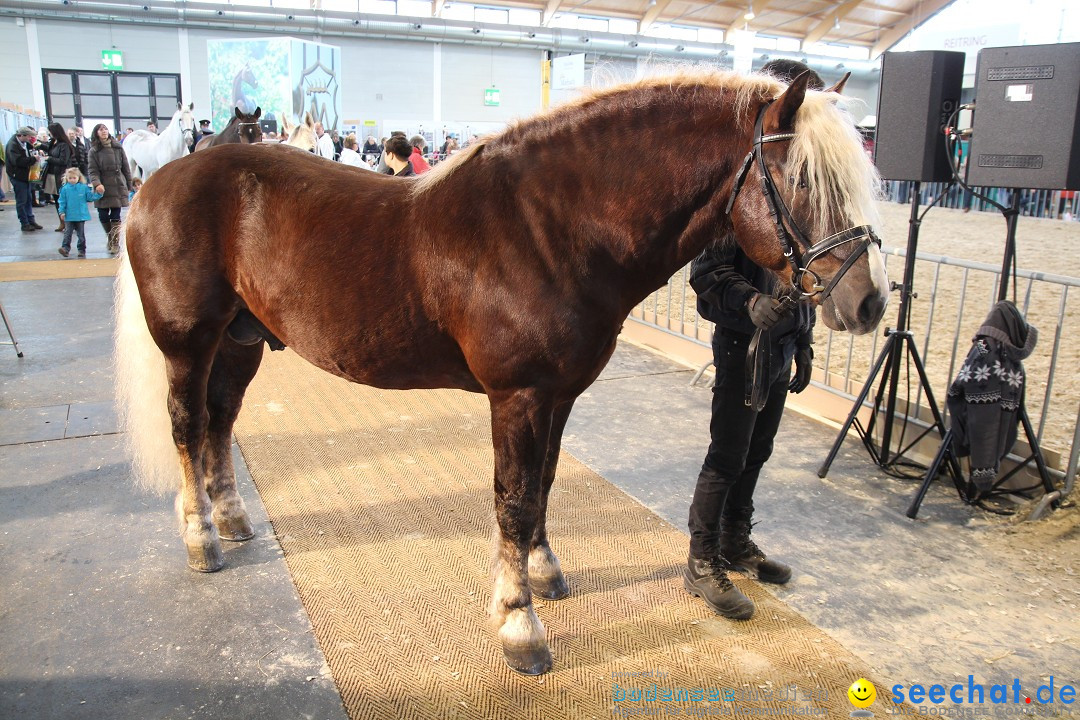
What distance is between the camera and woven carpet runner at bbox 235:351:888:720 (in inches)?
84.0

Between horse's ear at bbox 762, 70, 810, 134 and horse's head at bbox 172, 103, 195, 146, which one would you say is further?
horse's head at bbox 172, 103, 195, 146

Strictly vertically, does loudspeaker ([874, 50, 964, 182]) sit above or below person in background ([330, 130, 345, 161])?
below

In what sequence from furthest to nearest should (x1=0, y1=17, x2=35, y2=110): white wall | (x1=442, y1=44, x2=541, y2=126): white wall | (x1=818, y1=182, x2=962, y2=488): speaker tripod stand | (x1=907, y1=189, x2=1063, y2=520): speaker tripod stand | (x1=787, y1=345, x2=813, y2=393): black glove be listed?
(x1=442, y1=44, x2=541, y2=126): white wall, (x1=0, y1=17, x2=35, y2=110): white wall, (x1=818, y1=182, x2=962, y2=488): speaker tripod stand, (x1=907, y1=189, x2=1063, y2=520): speaker tripod stand, (x1=787, y1=345, x2=813, y2=393): black glove

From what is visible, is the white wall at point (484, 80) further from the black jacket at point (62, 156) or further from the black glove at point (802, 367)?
the black glove at point (802, 367)

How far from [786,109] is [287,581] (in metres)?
2.36

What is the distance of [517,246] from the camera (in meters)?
2.10

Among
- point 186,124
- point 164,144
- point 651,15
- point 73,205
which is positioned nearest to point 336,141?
point 186,124

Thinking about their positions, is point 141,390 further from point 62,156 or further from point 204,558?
point 62,156

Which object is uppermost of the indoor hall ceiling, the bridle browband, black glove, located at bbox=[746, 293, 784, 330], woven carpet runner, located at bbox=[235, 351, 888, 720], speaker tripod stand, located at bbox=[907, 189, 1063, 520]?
the indoor hall ceiling

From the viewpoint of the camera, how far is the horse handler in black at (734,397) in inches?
92.6

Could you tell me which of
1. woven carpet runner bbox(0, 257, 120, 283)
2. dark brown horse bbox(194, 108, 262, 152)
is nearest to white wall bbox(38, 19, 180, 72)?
woven carpet runner bbox(0, 257, 120, 283)

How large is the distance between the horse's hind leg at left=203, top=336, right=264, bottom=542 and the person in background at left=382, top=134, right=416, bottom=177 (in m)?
4.07

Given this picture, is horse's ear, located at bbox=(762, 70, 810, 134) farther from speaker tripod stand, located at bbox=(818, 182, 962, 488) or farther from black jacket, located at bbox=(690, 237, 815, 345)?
speaker tripod stand, located at bbox=(818, 182, 962, 488)

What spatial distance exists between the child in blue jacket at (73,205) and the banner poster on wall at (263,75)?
7.22 ft
